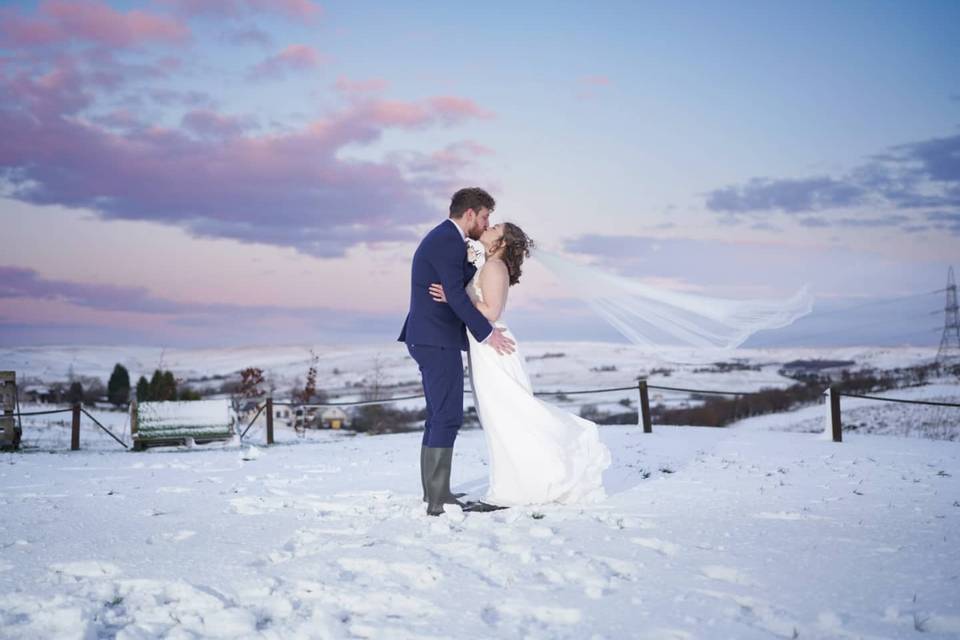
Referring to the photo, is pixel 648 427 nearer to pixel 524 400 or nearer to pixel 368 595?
pixel 524 400

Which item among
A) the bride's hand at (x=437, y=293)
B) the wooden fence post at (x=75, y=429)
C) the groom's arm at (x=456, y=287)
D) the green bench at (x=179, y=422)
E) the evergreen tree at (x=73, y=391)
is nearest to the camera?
the groom's arm at (x=456, y=287)

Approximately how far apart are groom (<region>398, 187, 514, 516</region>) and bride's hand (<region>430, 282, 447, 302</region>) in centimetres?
4

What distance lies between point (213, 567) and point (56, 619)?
979mm

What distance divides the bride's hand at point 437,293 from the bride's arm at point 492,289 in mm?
349

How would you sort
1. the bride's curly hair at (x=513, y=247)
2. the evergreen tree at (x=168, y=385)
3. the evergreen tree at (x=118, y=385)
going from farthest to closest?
the evergreen tree at (x=118, y=385) < the evergreen tree at (x=168, y=385) < the bride's curly hair at (x=513, y=247)

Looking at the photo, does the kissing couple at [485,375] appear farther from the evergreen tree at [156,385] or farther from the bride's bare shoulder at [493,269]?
the evergreen tree at [156,385]

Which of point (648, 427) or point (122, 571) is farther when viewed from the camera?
point (648, 427)

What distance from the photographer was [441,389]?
18.6 feet

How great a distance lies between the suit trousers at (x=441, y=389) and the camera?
5.69 metres

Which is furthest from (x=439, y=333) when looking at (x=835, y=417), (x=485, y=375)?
(x=835, y=417)

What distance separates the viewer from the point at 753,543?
15.1ft

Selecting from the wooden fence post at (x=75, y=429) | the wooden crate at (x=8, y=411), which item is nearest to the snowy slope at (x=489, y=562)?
the wooden fence post at (x=75, y=429)

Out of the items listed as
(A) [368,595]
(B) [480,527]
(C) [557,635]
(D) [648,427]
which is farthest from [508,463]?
(D) [648,427]

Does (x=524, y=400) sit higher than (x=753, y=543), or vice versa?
(x=524, y=400)
